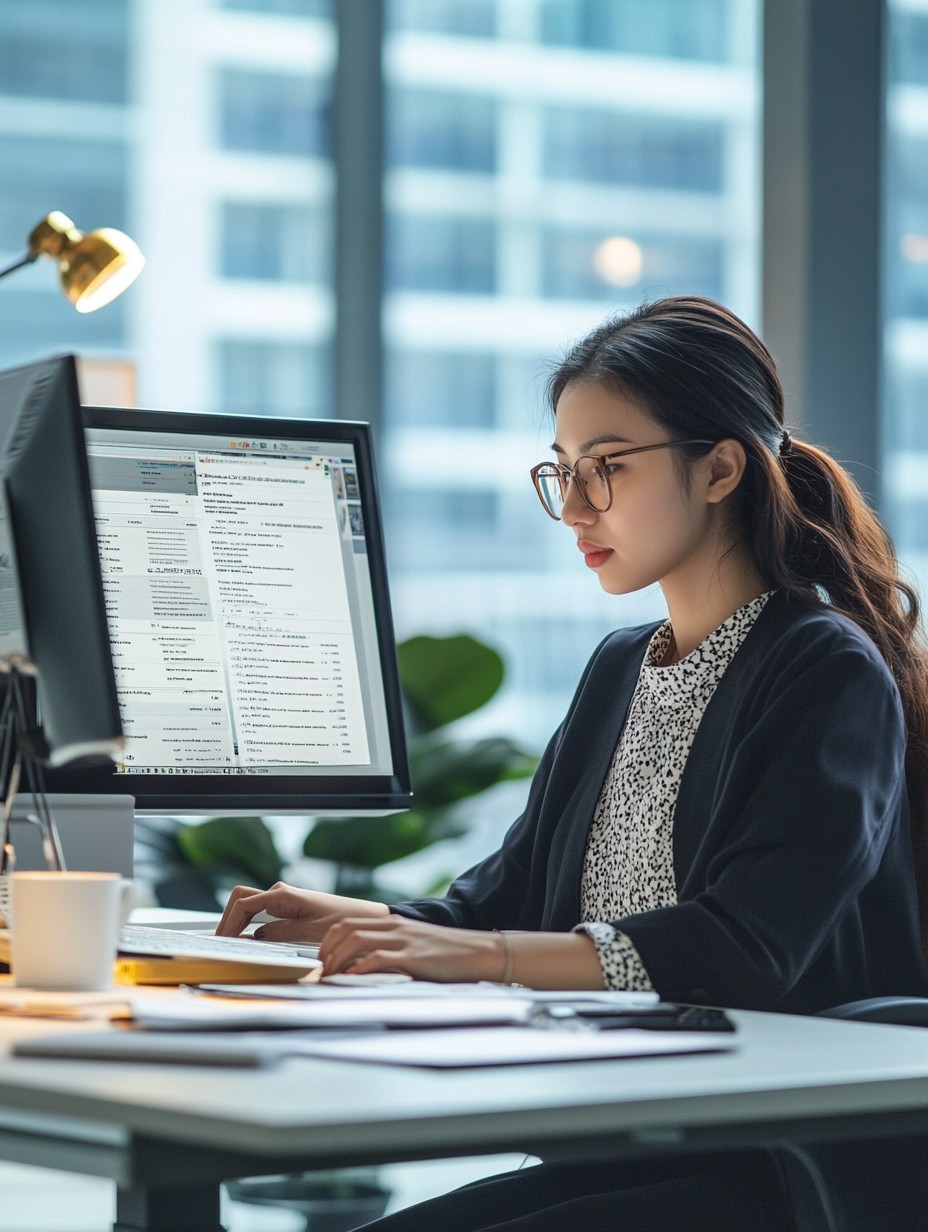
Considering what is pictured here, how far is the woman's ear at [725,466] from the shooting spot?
1.60 metres

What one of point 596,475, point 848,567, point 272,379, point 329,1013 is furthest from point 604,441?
point 272,379

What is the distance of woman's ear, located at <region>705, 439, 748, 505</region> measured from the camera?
5.24 feet

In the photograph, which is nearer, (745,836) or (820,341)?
(745,836)

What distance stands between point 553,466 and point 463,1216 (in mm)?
724

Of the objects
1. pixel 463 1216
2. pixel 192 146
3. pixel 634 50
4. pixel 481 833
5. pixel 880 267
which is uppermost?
pixel 634 50

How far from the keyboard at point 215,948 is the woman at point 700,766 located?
52 millimetres

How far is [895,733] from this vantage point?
4.67ft

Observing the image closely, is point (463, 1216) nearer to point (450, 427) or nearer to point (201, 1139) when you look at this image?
point (201, 1139)

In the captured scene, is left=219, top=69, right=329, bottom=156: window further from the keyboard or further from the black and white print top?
the keyboard

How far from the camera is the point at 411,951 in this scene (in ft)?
3.85

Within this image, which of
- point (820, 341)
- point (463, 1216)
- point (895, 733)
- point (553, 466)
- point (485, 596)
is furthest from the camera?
point (485, 596)

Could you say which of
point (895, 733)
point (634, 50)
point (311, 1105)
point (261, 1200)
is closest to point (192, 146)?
point (634, 50)

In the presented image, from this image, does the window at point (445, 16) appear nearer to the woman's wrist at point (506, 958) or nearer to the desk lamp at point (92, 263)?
the desk lamp at point (92, 263)

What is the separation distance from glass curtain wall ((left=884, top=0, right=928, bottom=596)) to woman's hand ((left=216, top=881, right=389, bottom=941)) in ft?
8.40
